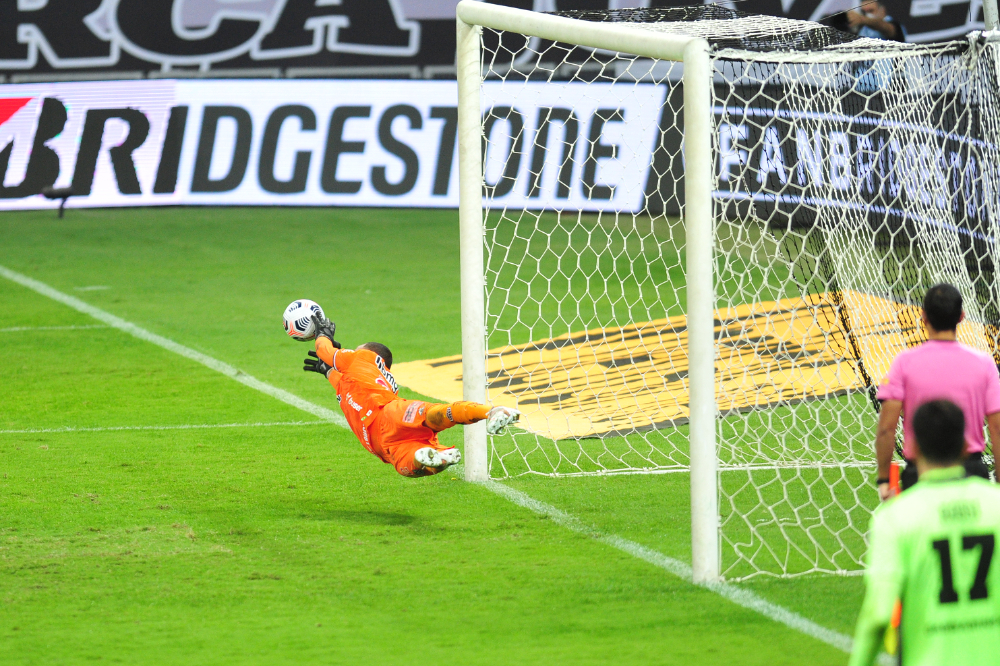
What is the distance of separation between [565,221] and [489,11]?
454 inches

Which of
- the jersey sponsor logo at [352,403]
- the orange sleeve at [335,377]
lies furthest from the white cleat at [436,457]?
the orange sleeve at [335,377]

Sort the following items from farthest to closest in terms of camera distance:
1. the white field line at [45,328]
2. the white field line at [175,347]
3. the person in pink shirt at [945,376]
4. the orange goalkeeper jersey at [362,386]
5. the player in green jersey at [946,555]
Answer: the white field line at [45,328] → the white field line at [175,347] → the orange goalkeeper jersey at [362,386] → the person in pink shirt at [945,376] → the player in green jersey at [946,555]

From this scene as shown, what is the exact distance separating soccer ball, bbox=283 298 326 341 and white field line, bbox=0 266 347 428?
1730 millimetres

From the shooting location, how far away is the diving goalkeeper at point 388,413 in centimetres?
596

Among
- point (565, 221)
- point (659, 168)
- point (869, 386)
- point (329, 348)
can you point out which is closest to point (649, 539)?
point (869, 386)

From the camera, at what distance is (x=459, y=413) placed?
19.6 feet

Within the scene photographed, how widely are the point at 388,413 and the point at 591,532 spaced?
43.3 inches

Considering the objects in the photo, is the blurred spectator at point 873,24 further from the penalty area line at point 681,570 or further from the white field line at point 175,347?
the penalty area line at point 681,570

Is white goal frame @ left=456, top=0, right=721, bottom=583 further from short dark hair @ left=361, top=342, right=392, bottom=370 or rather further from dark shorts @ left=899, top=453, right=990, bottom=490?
short dark hair @ left=361, top=342, right=392, bottom=370

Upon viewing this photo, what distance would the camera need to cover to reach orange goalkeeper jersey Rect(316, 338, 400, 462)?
632 centimetres

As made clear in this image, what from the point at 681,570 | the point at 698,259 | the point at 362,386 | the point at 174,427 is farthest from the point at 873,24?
the point at 681,570

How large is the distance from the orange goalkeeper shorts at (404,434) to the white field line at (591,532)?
0.62m

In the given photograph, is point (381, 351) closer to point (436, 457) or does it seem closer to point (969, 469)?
point (436, 457)

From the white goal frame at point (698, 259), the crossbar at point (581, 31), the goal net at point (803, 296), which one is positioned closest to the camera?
the white goal frame at point (698, 259)
